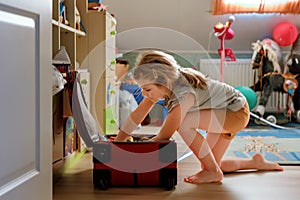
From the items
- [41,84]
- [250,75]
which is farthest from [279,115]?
[41,84]

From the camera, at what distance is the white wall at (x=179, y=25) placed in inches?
157

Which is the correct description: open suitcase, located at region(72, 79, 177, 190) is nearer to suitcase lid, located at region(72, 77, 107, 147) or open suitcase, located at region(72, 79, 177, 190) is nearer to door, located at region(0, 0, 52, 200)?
suitcase lid, located at region(72, 77, 107, 147)

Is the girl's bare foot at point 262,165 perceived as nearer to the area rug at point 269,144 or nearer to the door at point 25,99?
the area rug at point 269,144

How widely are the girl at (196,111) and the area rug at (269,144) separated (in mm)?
338

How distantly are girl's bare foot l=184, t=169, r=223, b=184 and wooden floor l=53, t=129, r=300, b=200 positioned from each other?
1.2 inches

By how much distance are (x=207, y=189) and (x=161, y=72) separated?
55 centimetres

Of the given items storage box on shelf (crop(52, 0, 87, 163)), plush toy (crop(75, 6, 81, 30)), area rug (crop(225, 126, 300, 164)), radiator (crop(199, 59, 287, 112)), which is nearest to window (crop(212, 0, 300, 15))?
radiator (crop(199, 59, 287, 112))

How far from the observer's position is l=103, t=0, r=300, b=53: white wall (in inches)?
→ 157

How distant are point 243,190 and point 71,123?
0.93 metres

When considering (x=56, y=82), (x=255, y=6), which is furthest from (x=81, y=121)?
(x=255, y=6)

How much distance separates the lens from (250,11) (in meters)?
3.99

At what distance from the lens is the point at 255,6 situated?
397cm

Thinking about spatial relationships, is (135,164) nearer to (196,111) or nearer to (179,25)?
(196,111)

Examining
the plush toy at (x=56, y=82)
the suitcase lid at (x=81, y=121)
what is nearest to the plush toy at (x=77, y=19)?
the suitcase lid at (x=81, y=121)
